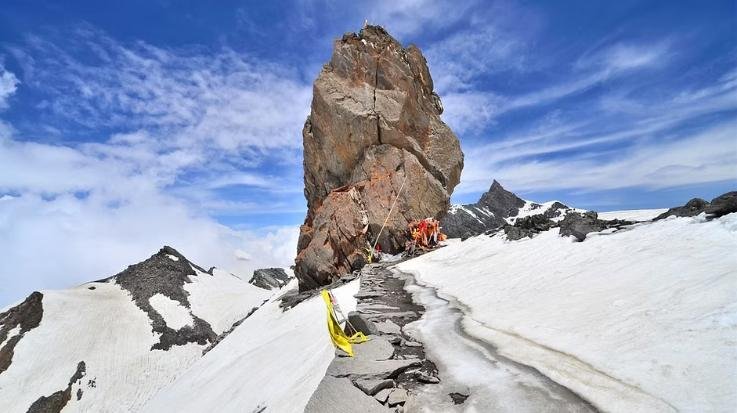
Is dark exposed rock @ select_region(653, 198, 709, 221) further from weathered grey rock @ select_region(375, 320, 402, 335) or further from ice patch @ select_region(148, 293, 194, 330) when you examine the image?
ice patch @ select_region(148, 293, 194, 330)

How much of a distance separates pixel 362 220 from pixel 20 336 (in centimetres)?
4300

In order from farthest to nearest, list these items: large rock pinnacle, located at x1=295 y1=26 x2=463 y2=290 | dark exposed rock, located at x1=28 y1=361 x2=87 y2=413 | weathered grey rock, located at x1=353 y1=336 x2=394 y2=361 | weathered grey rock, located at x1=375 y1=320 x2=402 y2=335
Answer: dark exposed rock, located at x1=28 y1=361 x2=87 y2=413 < large rock pinnacle, located at x1=295 y1=26 x2=463 y2=290 < weathered grey rock, located at x1=375 y1=320 x2=402 y2=335 < weathered grey rock, located at x1=353 y1=336 x2=394 y2=361

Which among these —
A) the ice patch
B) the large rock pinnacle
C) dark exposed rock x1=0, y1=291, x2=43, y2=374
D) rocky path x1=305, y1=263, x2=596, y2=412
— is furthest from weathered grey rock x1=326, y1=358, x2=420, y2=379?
the ice patch

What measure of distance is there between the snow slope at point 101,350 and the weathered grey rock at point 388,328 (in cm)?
3785

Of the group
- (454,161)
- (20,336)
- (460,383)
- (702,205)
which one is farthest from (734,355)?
(20,336)

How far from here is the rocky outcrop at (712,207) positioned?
7715 mm

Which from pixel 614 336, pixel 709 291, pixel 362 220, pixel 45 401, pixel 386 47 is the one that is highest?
pixel 386 47

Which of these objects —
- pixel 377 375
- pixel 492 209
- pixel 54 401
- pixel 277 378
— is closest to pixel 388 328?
pixel 277 378

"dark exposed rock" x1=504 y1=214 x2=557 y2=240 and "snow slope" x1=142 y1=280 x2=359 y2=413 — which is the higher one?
"dark exposed rock" x1=504 y1=214 x2=557 y2=240

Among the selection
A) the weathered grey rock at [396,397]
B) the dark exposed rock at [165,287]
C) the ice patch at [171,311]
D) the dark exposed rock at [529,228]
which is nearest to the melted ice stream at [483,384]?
the weathered grey rock at [396,397]

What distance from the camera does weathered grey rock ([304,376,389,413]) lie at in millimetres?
3928

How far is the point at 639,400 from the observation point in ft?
11.2

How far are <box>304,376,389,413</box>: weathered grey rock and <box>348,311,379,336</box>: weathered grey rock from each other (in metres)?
2.09

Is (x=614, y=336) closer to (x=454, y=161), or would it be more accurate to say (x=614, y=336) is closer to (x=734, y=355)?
(x=734, y=355)
